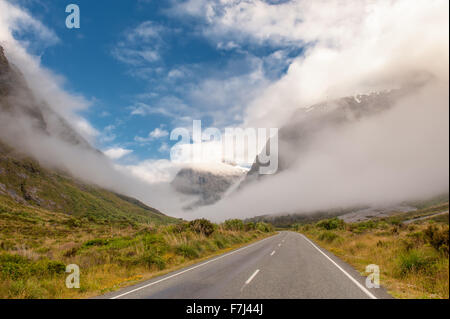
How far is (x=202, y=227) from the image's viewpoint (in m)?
24.6

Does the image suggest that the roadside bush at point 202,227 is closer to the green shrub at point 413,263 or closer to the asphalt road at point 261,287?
the asphalt road at point 261,287

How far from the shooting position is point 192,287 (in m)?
8.05

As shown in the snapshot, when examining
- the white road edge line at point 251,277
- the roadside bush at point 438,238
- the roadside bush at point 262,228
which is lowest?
the roadside bush at point 262,228

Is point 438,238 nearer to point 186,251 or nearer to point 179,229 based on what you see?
point 186,251

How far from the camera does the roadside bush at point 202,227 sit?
943 inches

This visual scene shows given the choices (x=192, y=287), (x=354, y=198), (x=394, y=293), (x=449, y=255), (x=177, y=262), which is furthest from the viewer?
(x=354, y=198)

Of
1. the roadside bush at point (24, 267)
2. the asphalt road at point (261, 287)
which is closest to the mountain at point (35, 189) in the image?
the roadside bush at point (24, 267)

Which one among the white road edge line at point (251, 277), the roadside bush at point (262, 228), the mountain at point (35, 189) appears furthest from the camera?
the mountain at point (35, 189)

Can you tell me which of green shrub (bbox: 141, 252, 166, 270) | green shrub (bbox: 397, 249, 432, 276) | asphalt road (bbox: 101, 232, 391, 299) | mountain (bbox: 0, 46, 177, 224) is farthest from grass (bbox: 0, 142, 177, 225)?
green shrub (bbox: 397, 249, 432, 276)

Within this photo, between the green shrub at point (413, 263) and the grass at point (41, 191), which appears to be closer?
the green shrub at point (413, 263)

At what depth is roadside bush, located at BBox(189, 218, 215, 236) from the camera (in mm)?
23953
